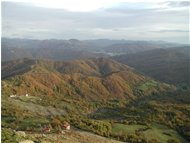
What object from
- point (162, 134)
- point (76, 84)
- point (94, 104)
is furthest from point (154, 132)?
point (76, 84)

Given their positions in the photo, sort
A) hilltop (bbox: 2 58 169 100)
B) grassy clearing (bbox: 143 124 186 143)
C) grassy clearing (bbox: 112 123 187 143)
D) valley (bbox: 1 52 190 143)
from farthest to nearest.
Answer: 1. hilltop (bbox: 2 58 169 100)
2. grassy clearing (bbox: 143 124 186 143)
3. grassy clearing (bbox: 112 123 187 143)
4. valley (bbox: 1 52 190 143)

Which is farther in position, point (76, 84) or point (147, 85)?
point (147, 85)

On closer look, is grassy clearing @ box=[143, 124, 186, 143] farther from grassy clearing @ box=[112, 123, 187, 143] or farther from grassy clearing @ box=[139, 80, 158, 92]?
grassy clearing @ box=[139, 80, 158, 92]

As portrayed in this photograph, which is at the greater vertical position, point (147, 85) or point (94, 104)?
point (94, 104)

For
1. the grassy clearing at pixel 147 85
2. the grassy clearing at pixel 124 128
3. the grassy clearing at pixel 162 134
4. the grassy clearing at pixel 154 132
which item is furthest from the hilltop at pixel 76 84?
the grassy clearing at pixel 124 128

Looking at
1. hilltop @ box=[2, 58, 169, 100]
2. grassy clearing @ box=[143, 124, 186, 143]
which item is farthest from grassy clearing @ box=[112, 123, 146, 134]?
hilltop @ box=[2, 58, 169, 100]

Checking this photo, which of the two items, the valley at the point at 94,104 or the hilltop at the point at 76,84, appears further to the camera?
the hilltop at the point at 76,84

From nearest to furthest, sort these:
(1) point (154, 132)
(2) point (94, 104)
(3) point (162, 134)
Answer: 1. (1) point (154, 132)
2. (3) point (162, 134)
3. (2) point (94, 104)

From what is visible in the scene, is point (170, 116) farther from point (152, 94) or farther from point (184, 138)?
point (152, 94)

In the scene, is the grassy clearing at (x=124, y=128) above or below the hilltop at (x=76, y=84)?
above

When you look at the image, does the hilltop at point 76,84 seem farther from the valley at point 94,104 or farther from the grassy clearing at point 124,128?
the grassy clearing at point 124,128

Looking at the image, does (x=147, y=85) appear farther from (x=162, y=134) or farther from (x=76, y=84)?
(x=162, y=134)
